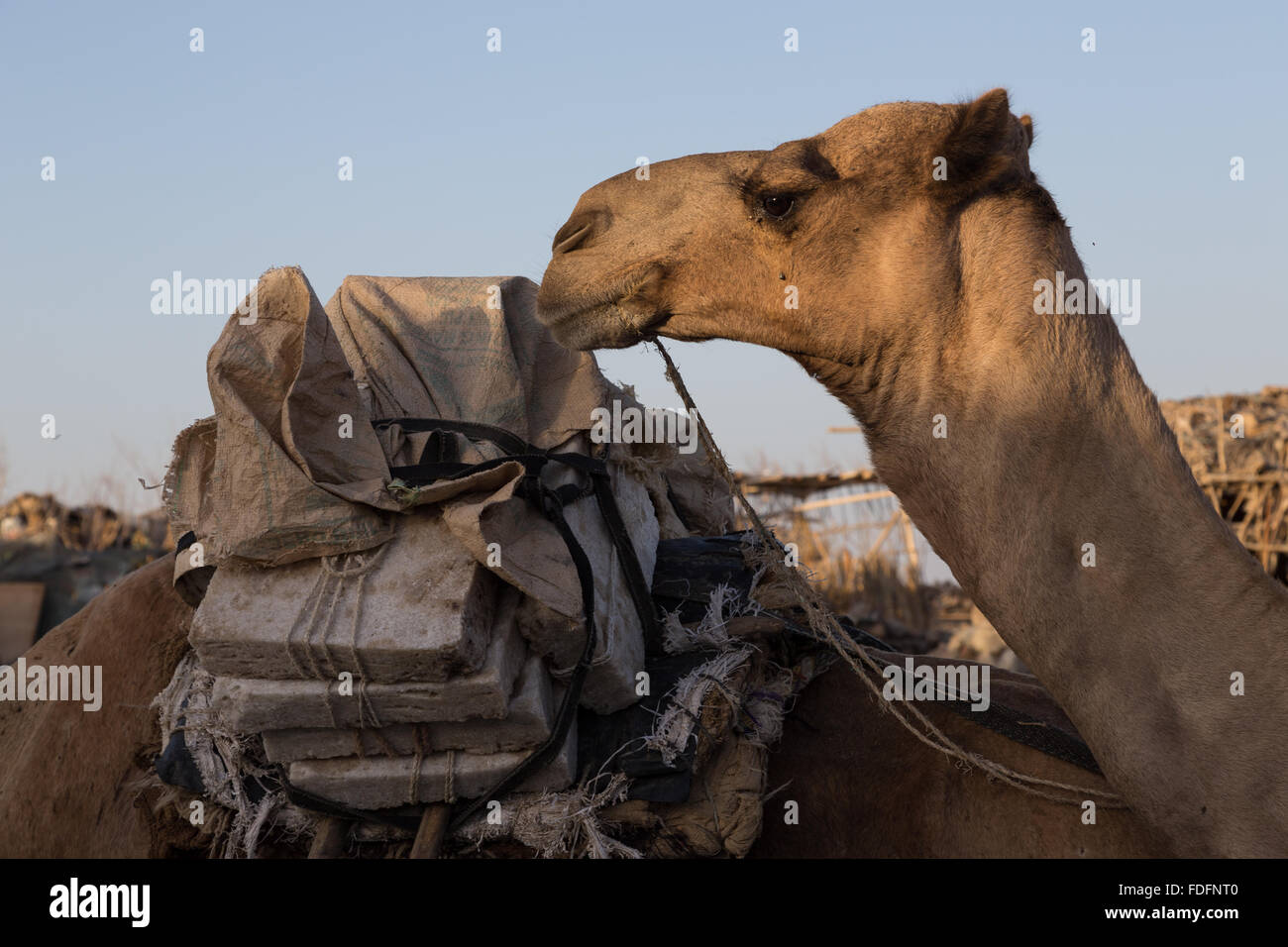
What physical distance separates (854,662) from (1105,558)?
2.66ft

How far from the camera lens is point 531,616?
274 centimetres

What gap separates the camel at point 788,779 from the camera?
2.90 m

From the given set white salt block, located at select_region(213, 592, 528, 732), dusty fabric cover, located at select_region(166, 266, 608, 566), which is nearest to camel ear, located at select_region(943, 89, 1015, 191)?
dusty fabric cover, located at select_region(166, 266, 608, 566)

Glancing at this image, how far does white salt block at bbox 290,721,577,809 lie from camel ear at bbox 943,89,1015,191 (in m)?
1.74

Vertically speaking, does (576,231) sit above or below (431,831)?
above

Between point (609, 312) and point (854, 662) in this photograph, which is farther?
point (854, 662)

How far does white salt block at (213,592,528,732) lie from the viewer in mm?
2561

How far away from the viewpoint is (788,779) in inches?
124

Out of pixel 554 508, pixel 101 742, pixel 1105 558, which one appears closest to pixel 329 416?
pixel 554 508

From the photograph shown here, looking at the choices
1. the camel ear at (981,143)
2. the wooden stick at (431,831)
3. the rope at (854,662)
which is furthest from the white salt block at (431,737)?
the camel ear at (981,143)

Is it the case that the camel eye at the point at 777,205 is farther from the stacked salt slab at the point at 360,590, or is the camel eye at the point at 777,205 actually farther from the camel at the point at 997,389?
the stacked salt slab at the point at 360,590

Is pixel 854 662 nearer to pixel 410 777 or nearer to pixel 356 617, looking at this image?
pixel 410 777

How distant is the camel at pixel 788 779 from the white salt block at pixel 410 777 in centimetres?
50
